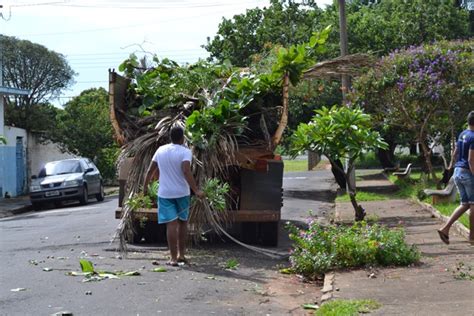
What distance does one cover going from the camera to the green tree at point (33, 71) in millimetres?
43188

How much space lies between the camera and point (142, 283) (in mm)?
8297

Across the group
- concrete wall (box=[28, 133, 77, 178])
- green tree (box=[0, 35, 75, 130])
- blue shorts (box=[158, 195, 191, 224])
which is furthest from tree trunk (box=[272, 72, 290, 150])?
green tree (box=[0, 35, 75, 130])

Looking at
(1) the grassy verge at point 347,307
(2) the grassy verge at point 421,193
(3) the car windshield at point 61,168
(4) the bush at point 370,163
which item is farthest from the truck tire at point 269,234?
(4) the bush at point 370,163

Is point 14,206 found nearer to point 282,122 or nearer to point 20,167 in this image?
point 20,167

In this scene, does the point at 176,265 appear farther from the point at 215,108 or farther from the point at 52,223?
the point at 52,223

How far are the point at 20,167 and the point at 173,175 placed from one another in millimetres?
23618

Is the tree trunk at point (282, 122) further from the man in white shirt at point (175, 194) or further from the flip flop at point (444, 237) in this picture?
the flip flop at point (444, 237)

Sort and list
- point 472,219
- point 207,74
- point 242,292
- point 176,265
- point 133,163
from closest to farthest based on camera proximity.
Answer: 1. point 242,292
2. point 176,265
3. point 472,219
4. point 133,163
5. point 207,74

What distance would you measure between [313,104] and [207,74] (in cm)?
1232

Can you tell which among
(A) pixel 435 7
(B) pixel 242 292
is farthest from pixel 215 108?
(A) pixel 435 7

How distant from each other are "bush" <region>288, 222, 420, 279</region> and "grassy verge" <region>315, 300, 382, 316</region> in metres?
2.01

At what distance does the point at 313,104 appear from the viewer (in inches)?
952

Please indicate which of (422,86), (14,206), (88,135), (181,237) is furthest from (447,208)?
(88,135)

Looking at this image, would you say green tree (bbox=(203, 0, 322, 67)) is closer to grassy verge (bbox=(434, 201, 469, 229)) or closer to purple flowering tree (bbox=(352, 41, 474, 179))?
purple flowering tree (bbox=(352, 41, 474, 179))
